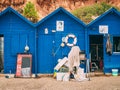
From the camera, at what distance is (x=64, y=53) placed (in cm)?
1867

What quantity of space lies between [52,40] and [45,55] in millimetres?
956

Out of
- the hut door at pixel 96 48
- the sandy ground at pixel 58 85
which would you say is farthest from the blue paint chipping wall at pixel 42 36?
the hut door at pixel 96 48

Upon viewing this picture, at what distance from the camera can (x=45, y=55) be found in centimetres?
1862

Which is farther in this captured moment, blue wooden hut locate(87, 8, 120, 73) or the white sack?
blue wooden hut locate(87, 8, 120, 73)

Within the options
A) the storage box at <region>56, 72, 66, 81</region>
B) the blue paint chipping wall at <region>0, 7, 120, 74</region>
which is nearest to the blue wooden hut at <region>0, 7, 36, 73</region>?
the blue paint chipping wall at <region>0, 7, 120, 74</region>

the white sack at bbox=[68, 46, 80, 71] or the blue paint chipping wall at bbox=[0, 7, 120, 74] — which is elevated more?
the blue paint chipping wall at bbox=[0, 7, 120, 74]

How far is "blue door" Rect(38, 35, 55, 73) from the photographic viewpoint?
1862 centimetres

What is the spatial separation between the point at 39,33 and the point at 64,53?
1.84 m

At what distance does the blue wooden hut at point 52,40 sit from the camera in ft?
61.1

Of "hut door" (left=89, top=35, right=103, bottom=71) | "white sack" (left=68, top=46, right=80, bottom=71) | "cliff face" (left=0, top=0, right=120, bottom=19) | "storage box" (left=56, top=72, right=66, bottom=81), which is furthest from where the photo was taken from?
"cliff face" (left=0, top=0, right=120, bottom=19)

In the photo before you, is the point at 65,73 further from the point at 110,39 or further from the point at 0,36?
the point at 0,36

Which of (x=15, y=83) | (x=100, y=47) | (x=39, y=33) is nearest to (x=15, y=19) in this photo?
(x=39, y=33)

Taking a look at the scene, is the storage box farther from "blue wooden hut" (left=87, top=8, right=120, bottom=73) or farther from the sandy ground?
"blue wooden hut" (left=87, top=8, right=120, bottom=73)

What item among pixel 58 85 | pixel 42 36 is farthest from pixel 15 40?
pixel 58 85
